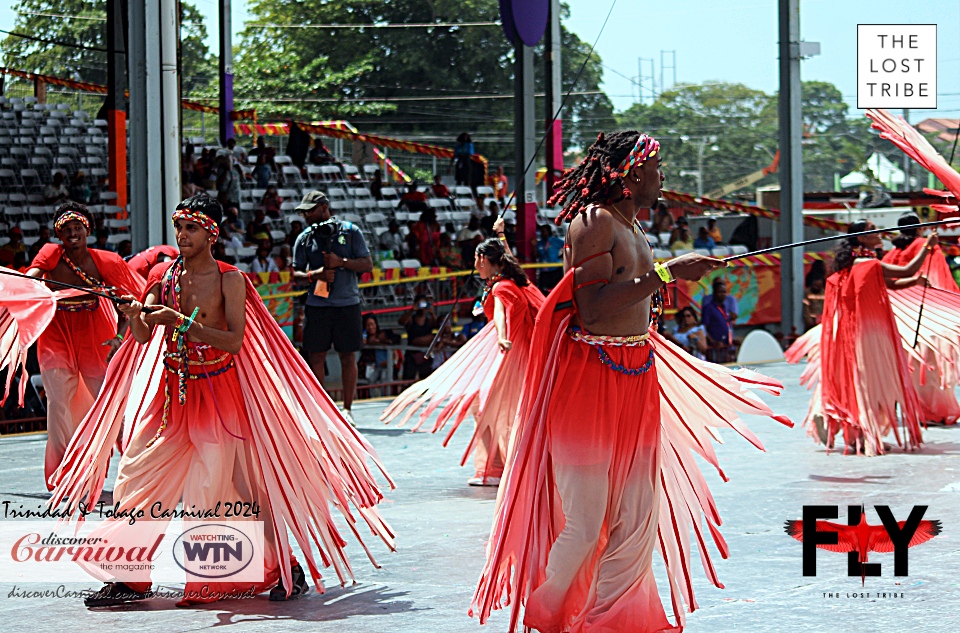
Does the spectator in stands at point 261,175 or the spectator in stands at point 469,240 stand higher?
the spectator in stands at point 261,175

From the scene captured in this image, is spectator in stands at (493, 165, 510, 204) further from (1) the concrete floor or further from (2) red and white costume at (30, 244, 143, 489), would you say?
(2) red and white costume at (30, 244, 143, 489)

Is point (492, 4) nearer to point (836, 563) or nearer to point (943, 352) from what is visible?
point (943, 352)

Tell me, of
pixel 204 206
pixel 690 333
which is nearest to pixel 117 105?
pixel 690 333

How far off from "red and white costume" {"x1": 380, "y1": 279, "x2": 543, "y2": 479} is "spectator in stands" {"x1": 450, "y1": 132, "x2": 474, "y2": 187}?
16135 mm

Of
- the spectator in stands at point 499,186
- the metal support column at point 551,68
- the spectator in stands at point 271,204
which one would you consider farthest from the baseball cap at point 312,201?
the spectator in stands at point 499,186

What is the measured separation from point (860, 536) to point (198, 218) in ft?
11.8

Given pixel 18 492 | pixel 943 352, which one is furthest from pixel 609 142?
pixel 943 352

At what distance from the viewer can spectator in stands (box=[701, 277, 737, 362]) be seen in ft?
54.7

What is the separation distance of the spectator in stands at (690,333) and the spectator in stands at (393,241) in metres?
4.53

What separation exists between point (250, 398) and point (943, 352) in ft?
22.3

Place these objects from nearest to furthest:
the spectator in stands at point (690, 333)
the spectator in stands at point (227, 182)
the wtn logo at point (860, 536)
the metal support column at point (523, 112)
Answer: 1. the wtn logo at point (860, 536)
2. the spectator in stands at point (690, 333)
3. the metal support column at point (523, 112)
4. the spectator in stands at point (227, 182)

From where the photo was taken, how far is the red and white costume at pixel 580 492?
14.2 ft

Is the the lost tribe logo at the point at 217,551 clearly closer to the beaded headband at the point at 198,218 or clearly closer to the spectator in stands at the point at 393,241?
the beaded headband at the point at 198,218

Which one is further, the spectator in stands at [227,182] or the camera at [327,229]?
the spectator in stands at [227,182]
